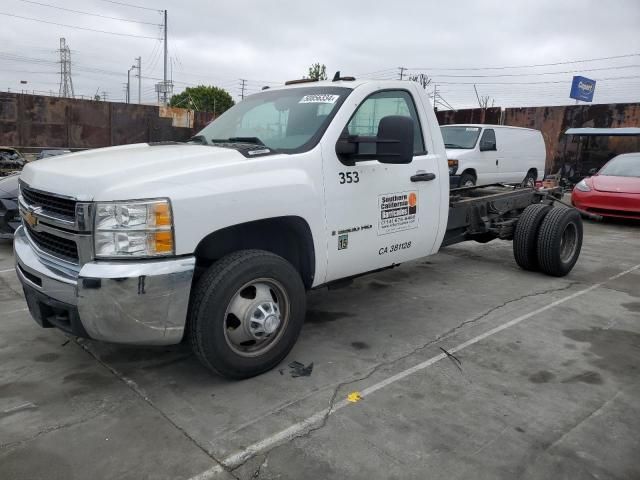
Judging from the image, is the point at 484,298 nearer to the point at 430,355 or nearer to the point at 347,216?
the point at 430,355

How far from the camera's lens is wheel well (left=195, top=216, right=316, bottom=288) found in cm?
331

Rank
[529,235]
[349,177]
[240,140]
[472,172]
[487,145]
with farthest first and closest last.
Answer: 1. [487,145]
2. [472,172]
3. [529,235]
4. [240,140]
5. [349,177]

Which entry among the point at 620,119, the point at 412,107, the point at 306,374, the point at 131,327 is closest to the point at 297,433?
the point at 306,374

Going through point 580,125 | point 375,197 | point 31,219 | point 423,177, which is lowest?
point 31,219

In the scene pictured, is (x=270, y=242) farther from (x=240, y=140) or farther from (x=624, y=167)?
(x=624, y=167)

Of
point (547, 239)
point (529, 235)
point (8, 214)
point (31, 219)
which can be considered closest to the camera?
point (31, 219)

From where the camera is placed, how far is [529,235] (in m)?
6.06

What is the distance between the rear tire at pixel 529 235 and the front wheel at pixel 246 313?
3.61 meters

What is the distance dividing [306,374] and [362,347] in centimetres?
65

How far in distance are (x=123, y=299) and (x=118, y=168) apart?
2.49ft

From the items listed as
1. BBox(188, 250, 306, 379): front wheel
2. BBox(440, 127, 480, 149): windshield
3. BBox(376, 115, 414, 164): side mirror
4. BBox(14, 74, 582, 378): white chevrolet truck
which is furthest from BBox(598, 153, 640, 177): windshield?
BBox(188, 250, 306, 379): front wheel

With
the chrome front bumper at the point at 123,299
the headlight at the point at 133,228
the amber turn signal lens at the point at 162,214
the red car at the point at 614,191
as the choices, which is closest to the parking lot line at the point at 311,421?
the chrome front bumper at the point at 123,299

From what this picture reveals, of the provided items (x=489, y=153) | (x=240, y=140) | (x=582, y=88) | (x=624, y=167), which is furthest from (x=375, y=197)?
(x=582, y=88)

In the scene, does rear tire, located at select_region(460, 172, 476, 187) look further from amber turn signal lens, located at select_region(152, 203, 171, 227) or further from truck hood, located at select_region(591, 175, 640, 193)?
amber turn signal lens, located at select_region(152, 203, 171, 227)
